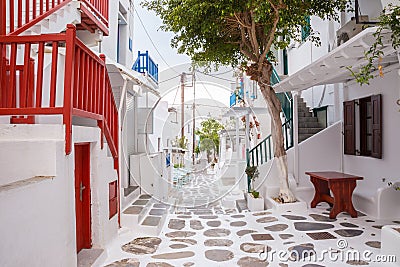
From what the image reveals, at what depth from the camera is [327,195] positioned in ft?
21.2

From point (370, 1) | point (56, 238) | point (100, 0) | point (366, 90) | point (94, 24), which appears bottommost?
point (56, 238)

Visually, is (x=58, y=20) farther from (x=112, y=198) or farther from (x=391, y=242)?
(x=391, y=242)

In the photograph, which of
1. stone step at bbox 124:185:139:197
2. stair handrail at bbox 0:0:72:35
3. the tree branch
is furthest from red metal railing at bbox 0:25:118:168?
the tree branch

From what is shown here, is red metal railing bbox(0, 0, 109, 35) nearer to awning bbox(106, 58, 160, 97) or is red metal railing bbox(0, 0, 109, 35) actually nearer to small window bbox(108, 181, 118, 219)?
awning bbox(106, 58, 160, 97)

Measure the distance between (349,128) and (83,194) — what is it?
5.68m

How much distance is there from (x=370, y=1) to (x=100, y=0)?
5662 mm

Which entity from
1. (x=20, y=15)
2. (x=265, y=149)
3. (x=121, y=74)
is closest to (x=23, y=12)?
(x=20, y=15)

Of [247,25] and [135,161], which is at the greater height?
[247,25]

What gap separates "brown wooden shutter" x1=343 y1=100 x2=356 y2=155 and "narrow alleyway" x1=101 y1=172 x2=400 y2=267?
1.64 metres

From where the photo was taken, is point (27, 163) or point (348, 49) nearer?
point (27, 163)

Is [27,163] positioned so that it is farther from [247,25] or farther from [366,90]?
[366,90]

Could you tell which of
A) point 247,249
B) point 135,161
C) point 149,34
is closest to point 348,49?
point 247,249

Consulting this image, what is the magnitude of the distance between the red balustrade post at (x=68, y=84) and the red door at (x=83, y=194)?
829 mm

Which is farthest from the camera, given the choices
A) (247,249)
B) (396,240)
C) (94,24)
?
(94,24)
